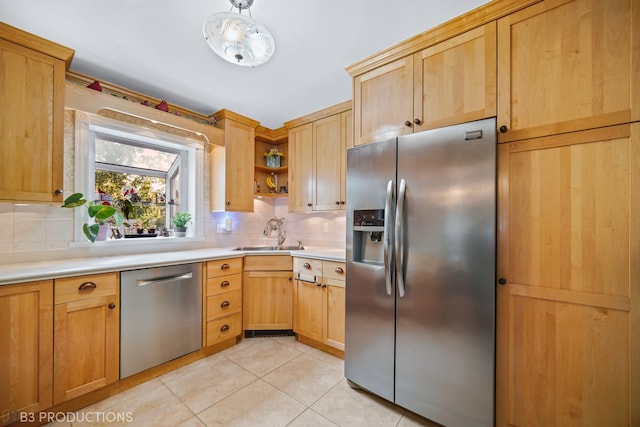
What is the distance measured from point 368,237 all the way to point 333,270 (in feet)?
2.06

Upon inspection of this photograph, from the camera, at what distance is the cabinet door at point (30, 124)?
1.62 m

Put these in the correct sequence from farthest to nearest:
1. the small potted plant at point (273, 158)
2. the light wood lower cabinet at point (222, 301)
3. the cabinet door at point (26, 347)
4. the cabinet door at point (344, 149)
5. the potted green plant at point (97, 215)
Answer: the small potted plant at point (273, 158) → the cabinet door at point (344, 149) → the light wood lower cabinet at point (222, 301) → the potted green plant at point (97, 215) → the cabinet door at point (26, 347)

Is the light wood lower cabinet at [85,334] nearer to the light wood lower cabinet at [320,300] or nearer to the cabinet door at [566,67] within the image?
the light wood lower cabinet at [320,300]

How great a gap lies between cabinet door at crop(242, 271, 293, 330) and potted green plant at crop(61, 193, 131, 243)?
50.9 inches

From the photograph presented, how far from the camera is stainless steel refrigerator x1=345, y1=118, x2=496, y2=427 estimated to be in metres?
1.37

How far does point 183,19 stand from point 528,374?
2832 millimetres

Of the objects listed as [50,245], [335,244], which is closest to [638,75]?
[335,244]

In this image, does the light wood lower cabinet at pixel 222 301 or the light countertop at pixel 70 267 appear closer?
the light countertop at pixel 70 267

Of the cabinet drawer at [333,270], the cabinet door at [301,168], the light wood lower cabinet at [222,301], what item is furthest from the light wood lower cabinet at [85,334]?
the cabinet door at [301,168]

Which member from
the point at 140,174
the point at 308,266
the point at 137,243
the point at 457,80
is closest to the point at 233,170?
the point at 140,174

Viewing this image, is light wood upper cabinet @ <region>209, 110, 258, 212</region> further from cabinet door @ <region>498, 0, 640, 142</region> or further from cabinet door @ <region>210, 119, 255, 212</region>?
cabinet door @ <region>498, 0, 640, 142</region>

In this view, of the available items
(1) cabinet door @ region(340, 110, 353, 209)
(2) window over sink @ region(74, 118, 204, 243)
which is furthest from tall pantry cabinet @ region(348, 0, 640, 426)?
(2) window over sink @ region(74, 118, 204, 243)

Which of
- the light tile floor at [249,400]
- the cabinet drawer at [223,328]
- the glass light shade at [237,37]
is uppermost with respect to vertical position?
the glass light shade at [237,37]

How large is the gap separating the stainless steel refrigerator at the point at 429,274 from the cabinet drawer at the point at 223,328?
1303mm
